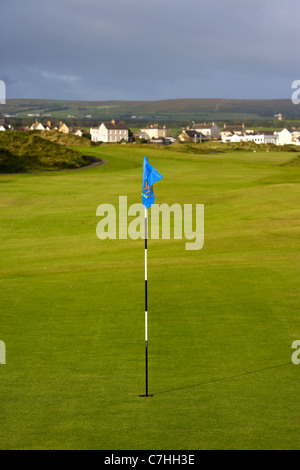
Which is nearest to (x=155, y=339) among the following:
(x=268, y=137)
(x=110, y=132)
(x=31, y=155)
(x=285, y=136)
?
(x=31, y=155)

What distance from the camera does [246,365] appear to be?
11.6 metres

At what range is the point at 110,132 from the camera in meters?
184

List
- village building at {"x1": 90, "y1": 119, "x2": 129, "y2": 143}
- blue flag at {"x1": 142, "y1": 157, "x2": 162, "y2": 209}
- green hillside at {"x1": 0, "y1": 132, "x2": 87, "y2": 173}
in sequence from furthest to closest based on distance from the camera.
Result: village building at {"x1": 90, "y1": 119, "x2": 129, "y2": 143} → green hillside at {"x1": 0, "y1": 132, "x2": 87, "y2": 173} → blue flag at {"x1": 142, "y1": 157, "x2": 162, "y2": 209}

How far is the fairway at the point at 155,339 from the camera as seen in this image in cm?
861

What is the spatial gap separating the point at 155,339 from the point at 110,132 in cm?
17336

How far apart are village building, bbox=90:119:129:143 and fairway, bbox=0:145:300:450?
6056 inches

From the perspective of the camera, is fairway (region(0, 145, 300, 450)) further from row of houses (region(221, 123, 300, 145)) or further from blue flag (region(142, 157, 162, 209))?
row of houses (region(221, 123, 300, 145))

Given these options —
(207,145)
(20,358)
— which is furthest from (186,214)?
(207,145)

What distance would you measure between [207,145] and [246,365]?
9845 cm

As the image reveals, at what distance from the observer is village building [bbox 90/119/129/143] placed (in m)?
184

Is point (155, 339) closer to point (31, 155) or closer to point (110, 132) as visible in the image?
point (31, 155)

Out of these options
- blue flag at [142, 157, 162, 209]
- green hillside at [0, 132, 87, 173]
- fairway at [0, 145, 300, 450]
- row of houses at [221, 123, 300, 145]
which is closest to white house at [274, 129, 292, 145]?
row of houses at [221, 123, 300, 145]

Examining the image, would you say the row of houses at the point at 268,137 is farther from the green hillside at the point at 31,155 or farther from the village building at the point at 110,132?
the green hillside at the point at 31,155
